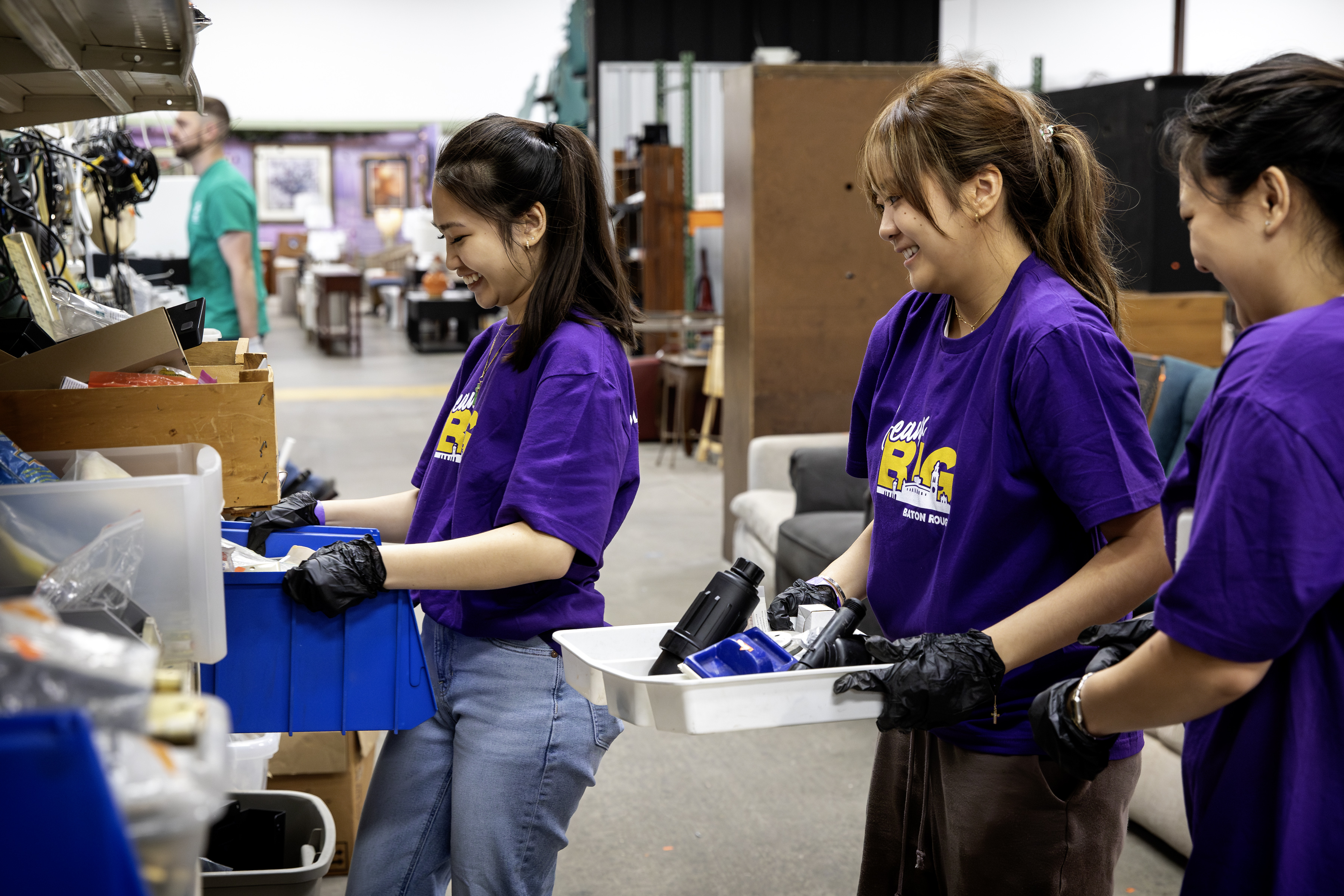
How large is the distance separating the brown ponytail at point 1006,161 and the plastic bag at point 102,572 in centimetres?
85

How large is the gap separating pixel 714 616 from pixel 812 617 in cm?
17

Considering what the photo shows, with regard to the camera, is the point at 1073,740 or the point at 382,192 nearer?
the point at 1073,740

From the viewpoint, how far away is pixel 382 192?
66.0 feet

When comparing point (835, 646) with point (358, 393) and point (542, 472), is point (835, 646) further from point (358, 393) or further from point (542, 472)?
point (358, 393)

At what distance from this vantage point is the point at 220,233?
450 centimetres

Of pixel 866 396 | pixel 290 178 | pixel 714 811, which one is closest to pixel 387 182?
pixel 290 178

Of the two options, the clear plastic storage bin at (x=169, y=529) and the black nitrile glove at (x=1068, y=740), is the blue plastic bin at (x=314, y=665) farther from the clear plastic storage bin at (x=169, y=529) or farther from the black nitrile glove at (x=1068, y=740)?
the black nitrile glove at (x=1068, y=740)

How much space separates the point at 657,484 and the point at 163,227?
10.0 ft

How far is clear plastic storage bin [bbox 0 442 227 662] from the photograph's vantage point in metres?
0.93

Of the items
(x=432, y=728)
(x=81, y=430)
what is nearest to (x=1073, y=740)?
(x=432, y=728)

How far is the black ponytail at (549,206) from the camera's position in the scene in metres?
1.37

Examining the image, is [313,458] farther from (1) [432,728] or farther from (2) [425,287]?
(2) [425,287]

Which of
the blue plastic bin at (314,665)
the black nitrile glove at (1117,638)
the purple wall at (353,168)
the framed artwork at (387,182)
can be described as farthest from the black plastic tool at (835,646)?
the framed artwork at (387,182)

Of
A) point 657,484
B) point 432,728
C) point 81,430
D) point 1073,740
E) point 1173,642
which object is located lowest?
point 657,484
